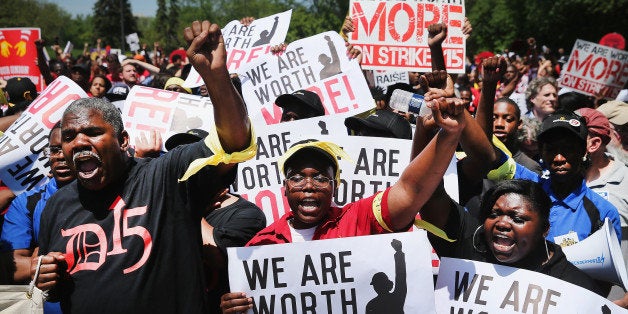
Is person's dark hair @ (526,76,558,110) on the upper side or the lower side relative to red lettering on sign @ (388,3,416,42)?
lower

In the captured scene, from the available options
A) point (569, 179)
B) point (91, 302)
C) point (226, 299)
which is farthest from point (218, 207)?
point (569, 179)

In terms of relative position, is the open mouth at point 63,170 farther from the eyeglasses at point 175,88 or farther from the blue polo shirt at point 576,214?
the eyeglasses at point 175,88

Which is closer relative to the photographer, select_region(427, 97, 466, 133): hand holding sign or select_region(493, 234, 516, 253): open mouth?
select_region(427, 97, 466, 133): hand holding sign

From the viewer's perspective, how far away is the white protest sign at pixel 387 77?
28.7ft

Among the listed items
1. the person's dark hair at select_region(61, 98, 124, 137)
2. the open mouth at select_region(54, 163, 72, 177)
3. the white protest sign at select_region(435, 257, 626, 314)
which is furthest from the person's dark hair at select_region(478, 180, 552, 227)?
the open mouth at select_region(54, 163, 72, 177)

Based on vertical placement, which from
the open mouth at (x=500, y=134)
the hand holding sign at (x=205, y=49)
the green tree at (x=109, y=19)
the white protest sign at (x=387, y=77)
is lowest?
the green tree at (x=109, y=19)

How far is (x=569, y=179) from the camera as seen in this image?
156 inches

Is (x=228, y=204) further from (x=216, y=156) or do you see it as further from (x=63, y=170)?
(x=216, y=156)

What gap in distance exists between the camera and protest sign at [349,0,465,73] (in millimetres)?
6570

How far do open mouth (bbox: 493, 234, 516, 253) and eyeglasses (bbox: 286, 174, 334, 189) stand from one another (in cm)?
80

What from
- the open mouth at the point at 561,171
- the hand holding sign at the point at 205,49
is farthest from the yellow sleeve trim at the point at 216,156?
the open mouth at the point at 561,171

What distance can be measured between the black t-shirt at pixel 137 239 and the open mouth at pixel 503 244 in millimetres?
1273

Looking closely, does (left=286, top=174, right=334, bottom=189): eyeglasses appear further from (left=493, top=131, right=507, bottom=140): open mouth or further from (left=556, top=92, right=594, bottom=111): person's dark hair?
(left=556, top=92, right=594, bottom=111): person's dark hair

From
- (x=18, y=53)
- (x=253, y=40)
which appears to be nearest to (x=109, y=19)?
(x=18, y=53)
